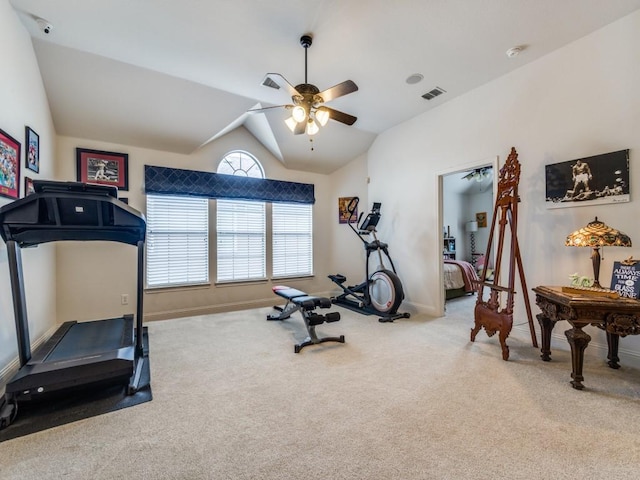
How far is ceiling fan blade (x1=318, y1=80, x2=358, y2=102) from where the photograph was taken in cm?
255

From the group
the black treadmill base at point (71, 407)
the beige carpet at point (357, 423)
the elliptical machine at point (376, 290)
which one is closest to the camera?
the beige carpet at point (357, 423)

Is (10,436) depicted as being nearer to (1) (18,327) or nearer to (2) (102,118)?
(1) (18,327)

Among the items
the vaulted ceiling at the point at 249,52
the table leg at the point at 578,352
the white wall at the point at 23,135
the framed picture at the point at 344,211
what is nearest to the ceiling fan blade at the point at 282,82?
the vaulted ceiling at the point at 249,52

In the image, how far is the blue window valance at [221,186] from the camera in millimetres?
4602

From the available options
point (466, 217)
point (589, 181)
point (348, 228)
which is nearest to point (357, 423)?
point (589, 181)

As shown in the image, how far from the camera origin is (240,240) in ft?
17.8

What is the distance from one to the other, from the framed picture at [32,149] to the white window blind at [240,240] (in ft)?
7.84

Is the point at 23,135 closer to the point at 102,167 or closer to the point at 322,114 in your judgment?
the point at 102,167

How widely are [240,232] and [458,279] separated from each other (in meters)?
4.56

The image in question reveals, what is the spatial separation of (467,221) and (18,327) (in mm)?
10297

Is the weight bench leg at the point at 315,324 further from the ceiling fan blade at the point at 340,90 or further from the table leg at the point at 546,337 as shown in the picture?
the ceiling fan blade at the point at 340,90

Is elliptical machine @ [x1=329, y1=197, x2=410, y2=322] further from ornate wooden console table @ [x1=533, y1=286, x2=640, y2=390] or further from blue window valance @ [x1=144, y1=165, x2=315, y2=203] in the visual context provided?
ornate wooden console table @ [x1=533, y1=286, x2=640, y2=390]

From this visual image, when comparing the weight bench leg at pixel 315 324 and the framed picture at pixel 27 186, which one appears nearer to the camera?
the framed picture at pixel 27 186

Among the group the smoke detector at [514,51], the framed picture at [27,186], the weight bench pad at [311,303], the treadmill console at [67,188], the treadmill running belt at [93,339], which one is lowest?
the treadmill running belt at [93,339]
